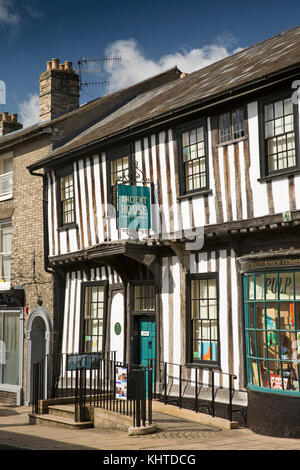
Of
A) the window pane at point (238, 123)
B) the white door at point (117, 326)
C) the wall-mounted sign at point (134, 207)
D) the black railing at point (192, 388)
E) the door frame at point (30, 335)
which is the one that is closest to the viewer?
the black railing at point (192, 388)

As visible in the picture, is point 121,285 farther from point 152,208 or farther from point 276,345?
point 276,345

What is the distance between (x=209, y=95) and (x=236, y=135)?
1013 mm

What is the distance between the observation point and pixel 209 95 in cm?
1296

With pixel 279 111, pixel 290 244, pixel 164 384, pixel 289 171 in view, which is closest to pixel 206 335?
pixel 164 384

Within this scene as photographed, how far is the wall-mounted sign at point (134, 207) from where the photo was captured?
47.5ft

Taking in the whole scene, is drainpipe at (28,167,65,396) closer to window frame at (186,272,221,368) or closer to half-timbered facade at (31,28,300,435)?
half-timbered facade at (31,28,300,435)

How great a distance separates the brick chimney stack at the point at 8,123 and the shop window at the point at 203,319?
15.8 meters

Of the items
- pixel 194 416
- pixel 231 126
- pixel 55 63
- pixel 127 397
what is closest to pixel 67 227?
pixel 231 126

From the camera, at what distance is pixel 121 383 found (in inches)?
498

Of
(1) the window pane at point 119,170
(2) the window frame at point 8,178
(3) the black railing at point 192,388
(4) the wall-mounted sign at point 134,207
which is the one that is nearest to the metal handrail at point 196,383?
(3) the black railing at point 192,388

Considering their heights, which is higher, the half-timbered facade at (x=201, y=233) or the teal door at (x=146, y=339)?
the half-timbered facade at (x=201, y=233)

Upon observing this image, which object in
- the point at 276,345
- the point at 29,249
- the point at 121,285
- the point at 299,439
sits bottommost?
the point at 299,439

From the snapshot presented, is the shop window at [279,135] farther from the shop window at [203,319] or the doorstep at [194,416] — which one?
the doorstep at [194,416]

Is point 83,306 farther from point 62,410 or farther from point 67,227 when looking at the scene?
point 62,410
